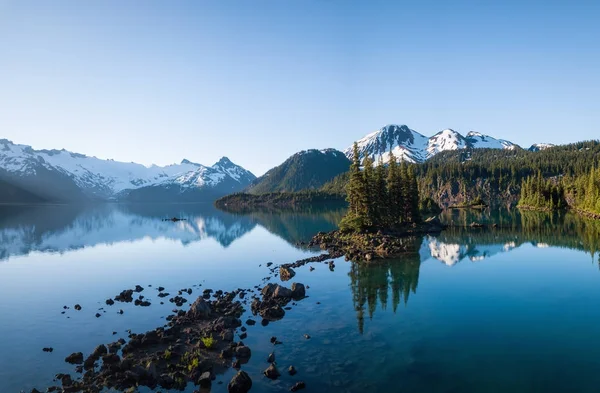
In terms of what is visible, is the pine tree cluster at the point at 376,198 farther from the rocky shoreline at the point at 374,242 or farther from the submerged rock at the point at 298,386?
the submerged rock at the point at 298,386

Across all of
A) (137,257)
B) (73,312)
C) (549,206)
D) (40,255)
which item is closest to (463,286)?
(73,312)

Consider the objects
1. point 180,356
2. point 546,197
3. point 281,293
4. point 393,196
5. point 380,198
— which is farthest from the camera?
point 546,197

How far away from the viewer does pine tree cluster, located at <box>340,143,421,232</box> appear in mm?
87875

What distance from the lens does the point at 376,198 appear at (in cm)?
9156

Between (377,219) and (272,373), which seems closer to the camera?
(272,373)

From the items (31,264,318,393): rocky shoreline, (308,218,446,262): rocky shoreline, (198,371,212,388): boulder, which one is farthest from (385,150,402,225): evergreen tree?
(198,371,212,388): boulder

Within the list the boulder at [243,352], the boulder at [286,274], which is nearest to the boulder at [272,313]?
the boulder at [243,352]

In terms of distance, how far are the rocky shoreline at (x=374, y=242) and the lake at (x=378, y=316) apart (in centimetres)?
399

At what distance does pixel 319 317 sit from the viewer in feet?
123

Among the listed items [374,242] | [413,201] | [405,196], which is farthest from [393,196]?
[374,242]

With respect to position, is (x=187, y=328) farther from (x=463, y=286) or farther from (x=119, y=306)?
(x=463, y=286)

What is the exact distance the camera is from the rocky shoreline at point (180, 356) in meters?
25.3

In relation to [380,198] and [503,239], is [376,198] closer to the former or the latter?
[380,198]

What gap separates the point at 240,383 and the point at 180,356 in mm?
7635
